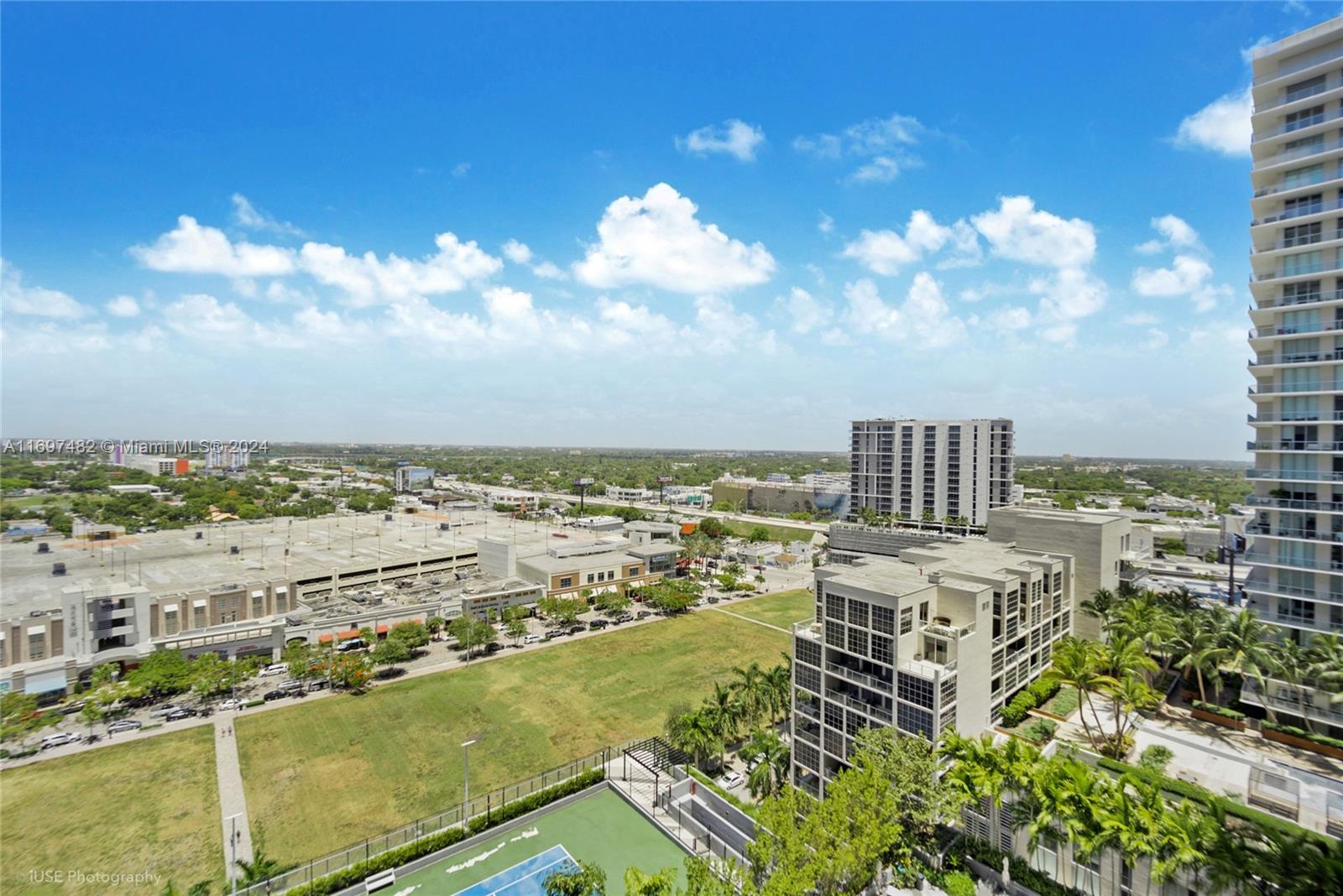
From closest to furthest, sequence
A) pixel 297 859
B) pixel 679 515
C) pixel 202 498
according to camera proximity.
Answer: pixel 297 859, pixel 202 498, pixel 679 515

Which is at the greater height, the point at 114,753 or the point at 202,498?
the point at 202,498

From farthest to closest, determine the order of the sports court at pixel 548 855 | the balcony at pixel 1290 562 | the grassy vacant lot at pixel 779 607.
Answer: the grassy vacant lot at pixel 779 607 < the balcony at pixel 1290 562 < the sports court at pixel 548 855

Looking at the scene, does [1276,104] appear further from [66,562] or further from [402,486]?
[402,486]

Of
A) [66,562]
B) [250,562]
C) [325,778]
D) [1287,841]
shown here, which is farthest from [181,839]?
[66,562]

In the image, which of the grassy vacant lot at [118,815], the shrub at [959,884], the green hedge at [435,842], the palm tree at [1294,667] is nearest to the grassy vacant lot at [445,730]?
the grassy vacant lot at [118,815]

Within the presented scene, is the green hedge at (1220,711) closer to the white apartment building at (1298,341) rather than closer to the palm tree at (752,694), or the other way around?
the white apartment building at (1298,341)

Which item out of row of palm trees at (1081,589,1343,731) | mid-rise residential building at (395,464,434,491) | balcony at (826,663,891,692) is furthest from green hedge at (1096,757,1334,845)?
mid-rise residential building at (395,464,434,491)

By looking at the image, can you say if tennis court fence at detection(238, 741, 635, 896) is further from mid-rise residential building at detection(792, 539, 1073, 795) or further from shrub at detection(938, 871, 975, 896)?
shrub at detection(938, 871, 975, 896)
